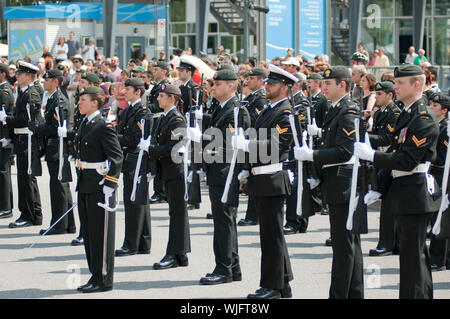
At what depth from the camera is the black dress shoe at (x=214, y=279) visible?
902cm

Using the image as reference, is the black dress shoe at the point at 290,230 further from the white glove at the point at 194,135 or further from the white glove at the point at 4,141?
the white glove at the point at 4,141

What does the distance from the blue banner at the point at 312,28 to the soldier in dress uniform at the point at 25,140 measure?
13.8m

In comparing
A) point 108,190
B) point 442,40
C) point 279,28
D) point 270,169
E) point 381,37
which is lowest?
point 108,190

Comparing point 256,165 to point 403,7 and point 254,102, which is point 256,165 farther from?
point 403,7

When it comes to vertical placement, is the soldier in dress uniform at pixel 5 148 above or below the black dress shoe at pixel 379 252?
above

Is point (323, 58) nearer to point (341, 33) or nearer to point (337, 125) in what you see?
point (337, 125)

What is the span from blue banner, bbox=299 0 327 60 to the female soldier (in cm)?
1691

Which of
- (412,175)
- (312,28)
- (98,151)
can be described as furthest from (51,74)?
(312,28)

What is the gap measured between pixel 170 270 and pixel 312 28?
16822 millimetres

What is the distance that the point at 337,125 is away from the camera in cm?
776

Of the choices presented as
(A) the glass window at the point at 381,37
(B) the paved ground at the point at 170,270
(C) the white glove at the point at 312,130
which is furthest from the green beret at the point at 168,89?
(A) the glass window at the point at 381,37

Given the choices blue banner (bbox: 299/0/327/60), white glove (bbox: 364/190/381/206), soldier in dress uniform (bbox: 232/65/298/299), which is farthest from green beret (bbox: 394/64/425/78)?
blue banner (bbox: 299/0/327/60)

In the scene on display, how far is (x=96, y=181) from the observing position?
28.9 feet
